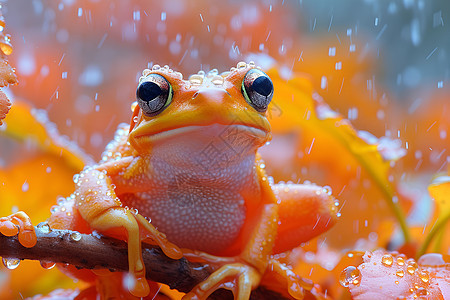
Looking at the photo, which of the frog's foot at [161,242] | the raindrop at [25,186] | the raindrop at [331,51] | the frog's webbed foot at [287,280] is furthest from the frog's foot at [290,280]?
the raindrop at [331,51]

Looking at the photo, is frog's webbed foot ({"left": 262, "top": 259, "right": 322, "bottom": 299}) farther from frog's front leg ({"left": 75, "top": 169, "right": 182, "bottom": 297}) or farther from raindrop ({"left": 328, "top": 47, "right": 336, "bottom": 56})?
raindrop ({"left": 328, "top": 47, "right": 336, "bottom": 56})

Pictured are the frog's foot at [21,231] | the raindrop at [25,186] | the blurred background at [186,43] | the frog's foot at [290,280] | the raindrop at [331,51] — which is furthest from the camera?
the raindrop at [331,51]

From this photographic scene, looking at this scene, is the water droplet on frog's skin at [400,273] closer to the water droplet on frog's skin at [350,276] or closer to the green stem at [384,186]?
the water droplet on frog's skin at [350,276]

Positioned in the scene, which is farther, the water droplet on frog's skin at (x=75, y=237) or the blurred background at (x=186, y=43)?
the blurred background at (x=186, y=43)

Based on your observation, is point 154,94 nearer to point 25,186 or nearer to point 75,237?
point 75,237

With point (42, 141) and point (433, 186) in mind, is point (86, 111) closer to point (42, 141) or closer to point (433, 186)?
point (42, 141)

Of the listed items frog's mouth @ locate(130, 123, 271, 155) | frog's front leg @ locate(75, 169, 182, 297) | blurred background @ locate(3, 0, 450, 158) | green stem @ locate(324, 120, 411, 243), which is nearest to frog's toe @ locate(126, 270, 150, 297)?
frog's front leg @ locate(75, 169, 182, 297)
